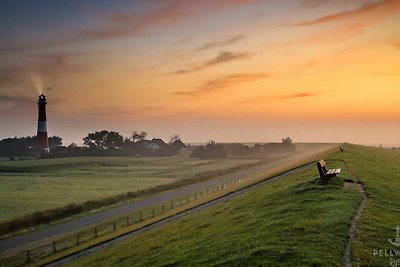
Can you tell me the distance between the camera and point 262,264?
65.4 feet

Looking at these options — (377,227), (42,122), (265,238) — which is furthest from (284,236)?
(42,122)

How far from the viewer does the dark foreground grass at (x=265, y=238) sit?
20938mm

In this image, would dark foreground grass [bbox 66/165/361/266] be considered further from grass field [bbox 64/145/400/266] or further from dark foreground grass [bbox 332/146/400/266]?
dark foreground grass [bbox 332/146/400/266]

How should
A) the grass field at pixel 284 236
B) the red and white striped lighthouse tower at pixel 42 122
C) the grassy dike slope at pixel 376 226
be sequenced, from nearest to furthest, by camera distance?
the grassy dike slope at pixel 376 226
the grass field at pixel 284 236
the red and white striped lighthouse tower at pixel 42 122

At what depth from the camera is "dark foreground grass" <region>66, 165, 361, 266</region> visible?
20.9 m

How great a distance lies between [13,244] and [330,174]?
42.3m

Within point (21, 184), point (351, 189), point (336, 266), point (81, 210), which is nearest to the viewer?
point (336, 266)

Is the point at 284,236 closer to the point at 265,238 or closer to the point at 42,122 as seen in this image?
the point at 265,238

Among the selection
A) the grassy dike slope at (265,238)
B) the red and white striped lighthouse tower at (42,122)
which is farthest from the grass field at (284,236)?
the red and white striped lighthouse tower at (42,122)

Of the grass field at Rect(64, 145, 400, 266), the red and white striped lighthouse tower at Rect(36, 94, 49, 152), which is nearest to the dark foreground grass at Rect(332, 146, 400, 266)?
the grass field at Rect(64, 145, 400, 266)

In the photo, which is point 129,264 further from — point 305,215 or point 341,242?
point 341,242

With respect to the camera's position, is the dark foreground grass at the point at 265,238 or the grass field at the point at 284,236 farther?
the dark foreground grass at the point at 265,238

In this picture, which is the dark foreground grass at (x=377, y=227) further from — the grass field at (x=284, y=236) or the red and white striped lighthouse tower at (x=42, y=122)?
the red and white striped lighthouse tower at (x=42, y=122)

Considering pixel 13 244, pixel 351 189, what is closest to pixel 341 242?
pixel 351 189
